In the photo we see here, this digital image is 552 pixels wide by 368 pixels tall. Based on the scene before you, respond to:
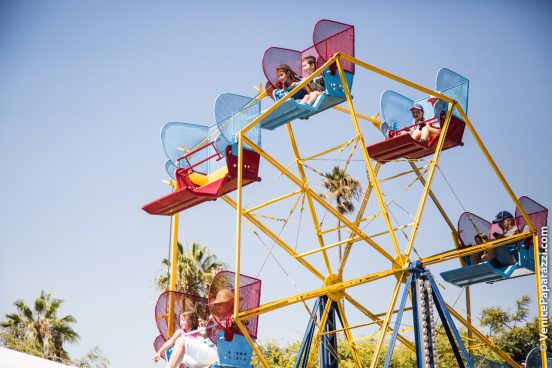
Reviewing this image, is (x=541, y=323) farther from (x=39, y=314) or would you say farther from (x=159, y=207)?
(x=39, y=314)

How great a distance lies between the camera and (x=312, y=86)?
571 inches

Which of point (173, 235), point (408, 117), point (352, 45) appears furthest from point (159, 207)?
point (408, 117)

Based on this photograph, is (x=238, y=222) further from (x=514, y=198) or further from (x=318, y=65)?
(x=514, y=198)

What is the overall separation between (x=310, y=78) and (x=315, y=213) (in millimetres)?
3255

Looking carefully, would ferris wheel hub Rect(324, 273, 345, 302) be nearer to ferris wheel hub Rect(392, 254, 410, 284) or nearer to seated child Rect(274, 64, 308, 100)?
ferris wheel hub Rect(392, 254, 410, 284)

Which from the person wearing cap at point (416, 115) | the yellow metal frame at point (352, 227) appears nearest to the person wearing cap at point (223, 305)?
the yellow metal frame at point (352, 227)

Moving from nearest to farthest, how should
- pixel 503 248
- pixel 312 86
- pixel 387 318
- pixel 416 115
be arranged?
pixel 387 318, pixel 312 86, pixel 503 248, pixel 416 115

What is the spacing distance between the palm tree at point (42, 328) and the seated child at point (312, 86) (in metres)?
21.5

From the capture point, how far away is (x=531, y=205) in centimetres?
1628

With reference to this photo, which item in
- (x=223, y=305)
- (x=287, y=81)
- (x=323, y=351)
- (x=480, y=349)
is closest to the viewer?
(x=223, y=305)

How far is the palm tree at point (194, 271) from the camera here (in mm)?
32594

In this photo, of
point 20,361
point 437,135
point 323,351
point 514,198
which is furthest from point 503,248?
point 20,361

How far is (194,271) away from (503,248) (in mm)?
18290

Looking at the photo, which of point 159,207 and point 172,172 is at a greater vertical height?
point 172,172
